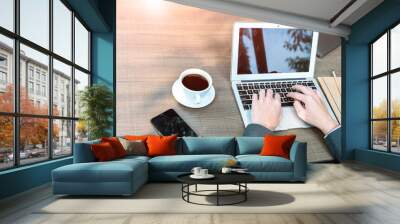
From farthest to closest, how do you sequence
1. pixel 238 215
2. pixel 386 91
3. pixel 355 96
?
1. pixel 355 96
2. pixel 386 91
3. pixel 238 215

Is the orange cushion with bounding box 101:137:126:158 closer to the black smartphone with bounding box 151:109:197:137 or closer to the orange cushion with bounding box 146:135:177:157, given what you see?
the orange cushion with bounding box 146:135:177:157

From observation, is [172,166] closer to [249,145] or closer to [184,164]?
[184,164]

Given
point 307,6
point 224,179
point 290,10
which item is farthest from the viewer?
point 290,10

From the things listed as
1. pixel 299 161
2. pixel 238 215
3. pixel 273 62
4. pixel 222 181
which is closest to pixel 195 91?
pixel 273 62

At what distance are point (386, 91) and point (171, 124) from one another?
454cm

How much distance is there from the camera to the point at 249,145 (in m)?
6.50

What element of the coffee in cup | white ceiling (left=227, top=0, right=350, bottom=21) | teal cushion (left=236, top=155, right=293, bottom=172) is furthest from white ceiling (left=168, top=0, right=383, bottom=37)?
teal cushion (left=236, top=155, right=293, bottom=172)

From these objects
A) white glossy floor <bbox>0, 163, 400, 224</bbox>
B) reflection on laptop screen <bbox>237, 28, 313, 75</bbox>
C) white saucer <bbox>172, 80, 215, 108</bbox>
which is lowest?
white glossy floor <bbox>0, 163, 400, 224</bbox>

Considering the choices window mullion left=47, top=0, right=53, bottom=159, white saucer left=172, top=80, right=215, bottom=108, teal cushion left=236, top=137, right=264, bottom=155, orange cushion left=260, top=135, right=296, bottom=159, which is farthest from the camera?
white saucer left=172, top=80, right=215, bottom=108

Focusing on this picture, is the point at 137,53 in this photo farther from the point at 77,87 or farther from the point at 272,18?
the point at 272,18

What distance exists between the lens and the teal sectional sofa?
14.9 feet

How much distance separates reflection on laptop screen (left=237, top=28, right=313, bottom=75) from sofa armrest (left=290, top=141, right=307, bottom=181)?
300 centimetres

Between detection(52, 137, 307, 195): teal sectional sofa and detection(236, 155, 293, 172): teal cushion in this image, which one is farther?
detection(236, 155, 293, 172): teal cushion

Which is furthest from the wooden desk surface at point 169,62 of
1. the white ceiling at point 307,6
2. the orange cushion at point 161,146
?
the orange cushion at point 161,146
